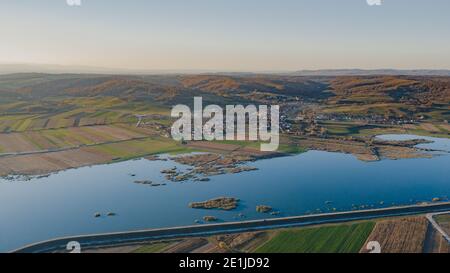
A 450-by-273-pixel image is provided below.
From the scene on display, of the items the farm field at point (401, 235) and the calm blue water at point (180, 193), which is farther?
the calm blue water at point (180, 193)

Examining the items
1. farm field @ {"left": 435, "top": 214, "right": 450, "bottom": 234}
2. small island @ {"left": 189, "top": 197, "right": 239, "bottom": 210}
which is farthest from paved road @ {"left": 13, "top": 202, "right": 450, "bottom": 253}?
small island @ {"left": 189, "top": 197, "right": 239, "bottom": 210}

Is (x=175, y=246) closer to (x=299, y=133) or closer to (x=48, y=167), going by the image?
(x=48, y=167)

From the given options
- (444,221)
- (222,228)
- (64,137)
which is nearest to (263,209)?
(222,228)

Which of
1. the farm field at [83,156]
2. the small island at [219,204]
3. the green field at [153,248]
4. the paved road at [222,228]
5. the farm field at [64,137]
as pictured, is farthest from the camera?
the farm field at [64,137]

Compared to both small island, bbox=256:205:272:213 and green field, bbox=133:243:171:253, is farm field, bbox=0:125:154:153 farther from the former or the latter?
green field, bbox=133:243:171:253

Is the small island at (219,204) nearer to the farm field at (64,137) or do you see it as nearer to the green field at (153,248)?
the green field at (153,248)

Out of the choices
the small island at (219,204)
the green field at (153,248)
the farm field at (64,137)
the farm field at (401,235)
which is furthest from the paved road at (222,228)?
the farm field at (64,137)
